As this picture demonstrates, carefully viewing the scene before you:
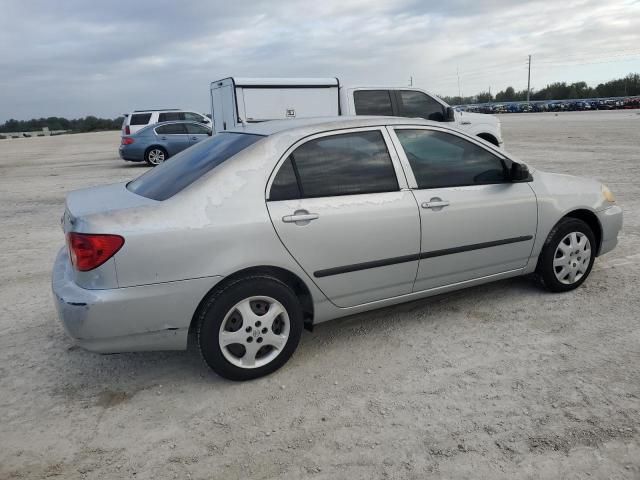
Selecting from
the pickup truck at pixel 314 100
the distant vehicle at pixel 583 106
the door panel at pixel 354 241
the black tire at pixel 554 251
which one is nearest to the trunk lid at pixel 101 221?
the door panel at pixel 354 241

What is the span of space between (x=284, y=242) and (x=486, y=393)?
146cm

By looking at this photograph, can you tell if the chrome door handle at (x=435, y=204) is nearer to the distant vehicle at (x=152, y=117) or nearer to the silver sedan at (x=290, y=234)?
the silver sedan at (x=290, y=234)

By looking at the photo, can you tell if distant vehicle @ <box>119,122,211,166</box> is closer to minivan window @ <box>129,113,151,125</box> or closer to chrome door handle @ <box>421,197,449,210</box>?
minivan window @ <box>129,113,151,125</box>

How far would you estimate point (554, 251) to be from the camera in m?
4.42

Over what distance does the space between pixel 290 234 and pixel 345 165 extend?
0.66 metres

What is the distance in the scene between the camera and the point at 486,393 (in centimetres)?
311

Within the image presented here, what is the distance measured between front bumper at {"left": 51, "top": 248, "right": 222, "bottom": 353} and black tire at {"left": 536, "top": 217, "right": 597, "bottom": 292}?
8.94 ft

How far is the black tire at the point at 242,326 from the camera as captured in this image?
3148 millimetres

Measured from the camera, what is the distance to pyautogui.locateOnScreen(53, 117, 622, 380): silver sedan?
304 centimetres

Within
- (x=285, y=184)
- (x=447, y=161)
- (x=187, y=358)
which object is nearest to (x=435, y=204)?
(x=447, y=161)

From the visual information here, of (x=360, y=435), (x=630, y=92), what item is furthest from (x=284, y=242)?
(x=630, y=92)

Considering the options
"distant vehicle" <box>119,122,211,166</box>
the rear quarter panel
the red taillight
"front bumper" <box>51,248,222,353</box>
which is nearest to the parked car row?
"distant vehicle" <box>119,122,211,166</box>

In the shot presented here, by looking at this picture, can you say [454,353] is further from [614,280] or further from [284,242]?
[614,280]

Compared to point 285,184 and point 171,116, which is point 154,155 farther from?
point 285,184
